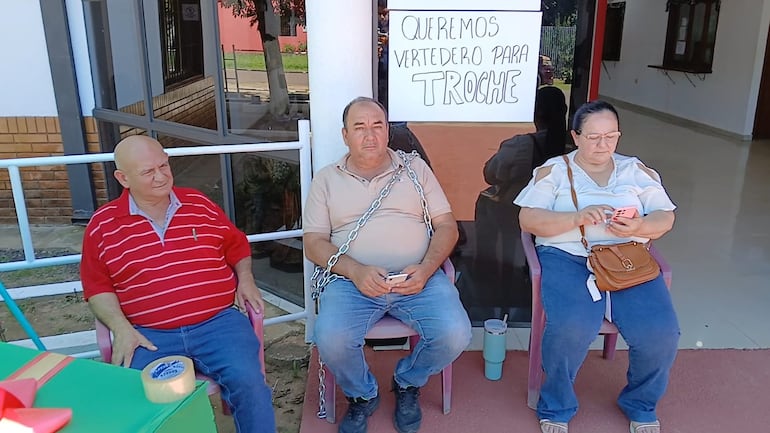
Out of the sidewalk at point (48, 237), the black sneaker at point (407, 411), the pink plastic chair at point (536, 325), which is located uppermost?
the pink plastic chair at point (536, 325)

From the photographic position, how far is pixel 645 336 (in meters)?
1.93

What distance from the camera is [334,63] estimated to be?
2396 mm

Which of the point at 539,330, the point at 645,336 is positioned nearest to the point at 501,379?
the point at 539,330

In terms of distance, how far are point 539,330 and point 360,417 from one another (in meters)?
0.71

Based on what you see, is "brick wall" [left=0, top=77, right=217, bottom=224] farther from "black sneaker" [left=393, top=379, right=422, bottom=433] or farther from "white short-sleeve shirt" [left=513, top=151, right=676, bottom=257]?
"white short-sleeve shirt" [left=513, top=151, right=676, bottom=257]

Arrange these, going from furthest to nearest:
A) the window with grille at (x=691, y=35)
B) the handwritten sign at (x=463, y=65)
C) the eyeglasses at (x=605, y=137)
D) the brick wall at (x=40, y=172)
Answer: the window with grille at (x=691, y=35)
the brick wall at (x=40, y=172)
the handwritten sign at (x=463, y=65)
the eyeglasses at (x=605, y=137)

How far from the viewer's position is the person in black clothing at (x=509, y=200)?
103 inches

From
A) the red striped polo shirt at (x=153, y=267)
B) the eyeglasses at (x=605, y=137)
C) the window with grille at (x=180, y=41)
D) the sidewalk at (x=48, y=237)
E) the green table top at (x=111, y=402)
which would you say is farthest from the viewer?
the sidewalk at (x=48, y=237)

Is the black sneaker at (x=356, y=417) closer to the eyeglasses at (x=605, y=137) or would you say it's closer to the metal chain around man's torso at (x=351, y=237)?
the metal chain around man's torso at (x=351, y=237)

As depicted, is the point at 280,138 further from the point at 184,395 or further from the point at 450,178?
the point at 184,395

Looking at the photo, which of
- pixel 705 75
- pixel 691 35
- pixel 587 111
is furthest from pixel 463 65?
pixel 691 35

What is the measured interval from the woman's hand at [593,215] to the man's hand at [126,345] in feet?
4.66

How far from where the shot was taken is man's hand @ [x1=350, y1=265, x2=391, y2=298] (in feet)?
6.46

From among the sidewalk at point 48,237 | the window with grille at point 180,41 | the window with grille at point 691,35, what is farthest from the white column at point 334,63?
the window with grille at point 691,35
